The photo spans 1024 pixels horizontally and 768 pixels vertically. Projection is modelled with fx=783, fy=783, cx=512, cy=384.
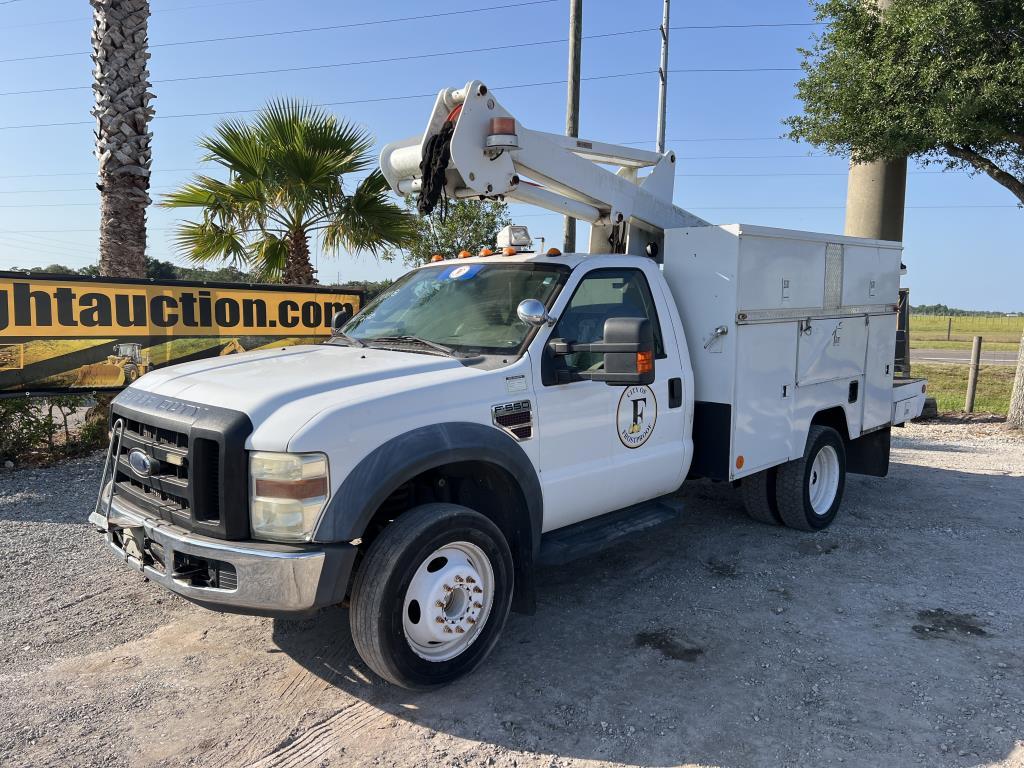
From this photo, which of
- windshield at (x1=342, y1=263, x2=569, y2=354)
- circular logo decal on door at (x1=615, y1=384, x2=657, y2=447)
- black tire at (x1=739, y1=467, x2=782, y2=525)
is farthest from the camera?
black tire at (x1=739, y1=467, x2=782, y2=525)

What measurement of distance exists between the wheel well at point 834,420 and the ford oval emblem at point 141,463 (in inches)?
192

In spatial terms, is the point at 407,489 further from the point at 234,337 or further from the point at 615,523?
the point at 234,337

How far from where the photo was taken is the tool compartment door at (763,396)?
515cm

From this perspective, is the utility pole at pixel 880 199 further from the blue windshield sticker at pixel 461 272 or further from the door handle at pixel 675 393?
the blue windshield sticker at pixel 461 272

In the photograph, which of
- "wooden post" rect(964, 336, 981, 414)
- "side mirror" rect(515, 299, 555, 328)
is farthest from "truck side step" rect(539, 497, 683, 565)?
"wooden post" rect(964, 336, 981, 414)

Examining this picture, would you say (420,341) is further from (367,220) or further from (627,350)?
(367,220)

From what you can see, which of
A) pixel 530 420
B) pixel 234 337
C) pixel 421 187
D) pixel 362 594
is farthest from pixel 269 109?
pixel 362 594

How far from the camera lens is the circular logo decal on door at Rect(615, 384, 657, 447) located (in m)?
4.51

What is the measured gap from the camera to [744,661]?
397 centimetres

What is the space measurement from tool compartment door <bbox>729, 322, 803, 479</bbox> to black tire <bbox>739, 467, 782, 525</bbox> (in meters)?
0.38

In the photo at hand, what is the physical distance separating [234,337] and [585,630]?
5869 mm

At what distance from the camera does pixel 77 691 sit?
3613 mm

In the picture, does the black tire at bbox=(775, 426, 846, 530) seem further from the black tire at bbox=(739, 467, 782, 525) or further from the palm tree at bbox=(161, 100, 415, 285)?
the palm tree at bbox=(161, 100, 415, 285)

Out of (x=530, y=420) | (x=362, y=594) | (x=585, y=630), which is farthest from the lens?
(x=585, y=630)
